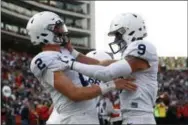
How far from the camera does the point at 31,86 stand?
32.0 meters

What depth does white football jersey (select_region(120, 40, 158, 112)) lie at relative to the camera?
509cm

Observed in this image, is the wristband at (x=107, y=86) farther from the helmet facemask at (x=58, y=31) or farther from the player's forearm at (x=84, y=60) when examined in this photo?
the player's forearm at (x=84, y=60)

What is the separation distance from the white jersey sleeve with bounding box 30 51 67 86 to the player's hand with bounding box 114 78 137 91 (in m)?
0.51

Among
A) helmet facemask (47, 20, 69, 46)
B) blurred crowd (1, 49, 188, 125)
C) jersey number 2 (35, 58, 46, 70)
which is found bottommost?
blurred crowd (1, 49, 188, 125)

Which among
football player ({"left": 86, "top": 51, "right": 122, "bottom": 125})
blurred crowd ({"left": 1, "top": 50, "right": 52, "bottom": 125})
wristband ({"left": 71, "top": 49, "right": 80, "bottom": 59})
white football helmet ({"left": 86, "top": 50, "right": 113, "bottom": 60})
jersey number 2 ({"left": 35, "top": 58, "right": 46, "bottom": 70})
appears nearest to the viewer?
jersey number 2 ({"left": 35, "top": 58, "right": 46, "bottom": 70})

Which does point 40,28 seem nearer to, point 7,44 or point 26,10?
point 7,44

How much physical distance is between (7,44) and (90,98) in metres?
47.6

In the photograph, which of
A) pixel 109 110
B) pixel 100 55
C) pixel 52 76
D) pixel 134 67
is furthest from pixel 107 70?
pixel 109 110

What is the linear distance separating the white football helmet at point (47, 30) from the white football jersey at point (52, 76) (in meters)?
0.13

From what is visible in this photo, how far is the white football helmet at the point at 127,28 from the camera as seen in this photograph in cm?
525

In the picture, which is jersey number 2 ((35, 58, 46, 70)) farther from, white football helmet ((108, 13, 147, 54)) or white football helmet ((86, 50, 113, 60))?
white football helmet ((86, 50, 113, 60))

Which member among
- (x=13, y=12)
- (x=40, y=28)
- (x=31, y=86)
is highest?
(x=13, y=12)

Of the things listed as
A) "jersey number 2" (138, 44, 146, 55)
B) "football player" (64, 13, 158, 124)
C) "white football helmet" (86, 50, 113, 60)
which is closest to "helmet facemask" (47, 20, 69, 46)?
"football player" (64, 13, 158, 124)

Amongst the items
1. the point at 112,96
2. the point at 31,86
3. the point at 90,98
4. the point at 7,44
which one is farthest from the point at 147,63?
the point at 7,44
